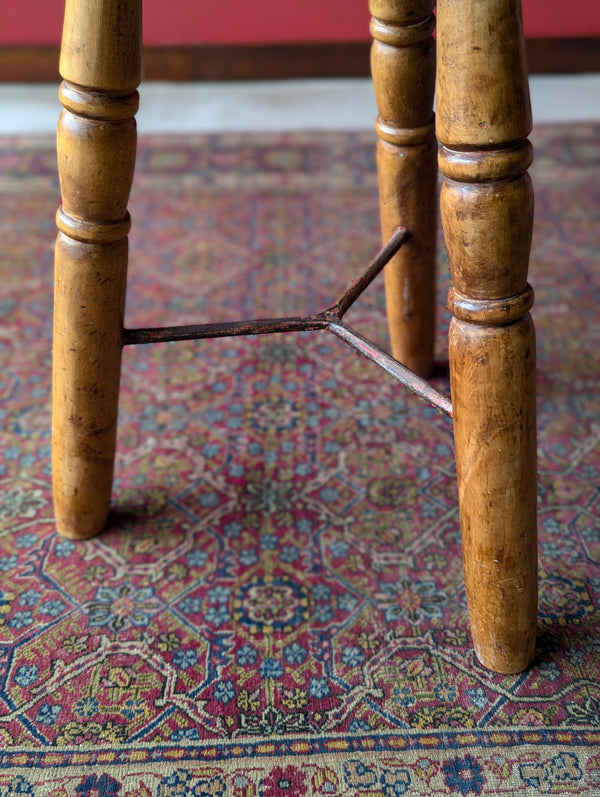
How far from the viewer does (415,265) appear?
1255mm

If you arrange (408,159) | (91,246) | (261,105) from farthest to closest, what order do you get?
(261,105), (408,159), (91,246)

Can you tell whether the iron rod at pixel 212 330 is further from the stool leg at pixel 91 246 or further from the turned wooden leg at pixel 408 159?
the turned wooden leg at pixel 408 159

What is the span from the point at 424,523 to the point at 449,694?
0.27 m

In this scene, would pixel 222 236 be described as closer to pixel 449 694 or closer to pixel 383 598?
pixel 383 598

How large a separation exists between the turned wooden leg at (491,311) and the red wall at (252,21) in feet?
7.55

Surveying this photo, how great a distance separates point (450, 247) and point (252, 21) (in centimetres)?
235

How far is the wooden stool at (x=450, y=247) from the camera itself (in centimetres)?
71

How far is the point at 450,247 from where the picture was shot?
2.52 ft

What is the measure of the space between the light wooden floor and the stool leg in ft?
5.13

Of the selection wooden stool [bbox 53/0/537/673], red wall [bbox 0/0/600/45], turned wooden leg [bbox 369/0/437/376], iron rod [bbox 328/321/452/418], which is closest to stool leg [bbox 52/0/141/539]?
wooden stool [bbox 53/0/537/673]

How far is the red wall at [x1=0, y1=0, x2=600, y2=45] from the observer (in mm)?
2793

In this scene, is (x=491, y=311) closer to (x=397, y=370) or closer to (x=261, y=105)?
(x=397, y=370)

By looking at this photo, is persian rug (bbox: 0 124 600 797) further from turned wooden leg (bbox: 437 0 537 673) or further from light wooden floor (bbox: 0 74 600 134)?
light wooden floor (bbox: 0 74 600 134)

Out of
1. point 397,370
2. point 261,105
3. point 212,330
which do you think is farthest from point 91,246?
point 261,105
